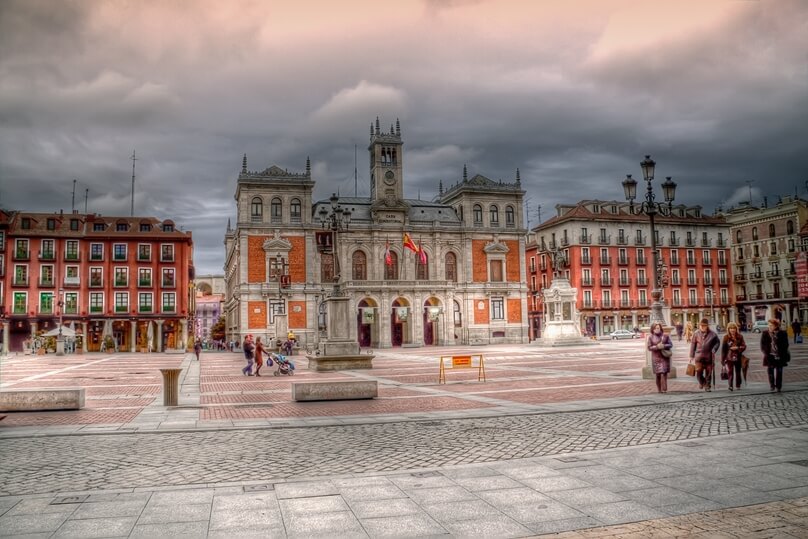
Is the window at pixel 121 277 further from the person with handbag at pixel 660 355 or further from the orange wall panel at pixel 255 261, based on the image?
the person with handbag at pixel 660 355

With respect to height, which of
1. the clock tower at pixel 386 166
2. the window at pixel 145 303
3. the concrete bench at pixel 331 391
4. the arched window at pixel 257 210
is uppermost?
the clock tower at pixel 386 166

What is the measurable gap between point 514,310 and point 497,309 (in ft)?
6.38

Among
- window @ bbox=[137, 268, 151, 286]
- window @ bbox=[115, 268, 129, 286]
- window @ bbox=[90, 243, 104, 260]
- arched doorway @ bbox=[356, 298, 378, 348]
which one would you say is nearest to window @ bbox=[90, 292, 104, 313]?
window @ bbox=[115, 268, 129, 286]

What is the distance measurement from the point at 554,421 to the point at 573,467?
3.92m

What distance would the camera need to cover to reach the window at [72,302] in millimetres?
60825

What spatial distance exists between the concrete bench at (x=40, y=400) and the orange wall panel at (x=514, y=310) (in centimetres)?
5611

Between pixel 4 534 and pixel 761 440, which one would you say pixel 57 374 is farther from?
pixel 761 440

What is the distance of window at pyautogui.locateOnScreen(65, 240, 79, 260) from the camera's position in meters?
61.7

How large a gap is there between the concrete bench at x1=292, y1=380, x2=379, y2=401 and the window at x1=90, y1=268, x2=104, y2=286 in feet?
176

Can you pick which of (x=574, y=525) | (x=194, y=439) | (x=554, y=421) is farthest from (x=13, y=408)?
(x=574, y=525)

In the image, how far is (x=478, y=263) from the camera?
222 ft

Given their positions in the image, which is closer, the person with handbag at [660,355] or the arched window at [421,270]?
the person with handbag at [660,355]

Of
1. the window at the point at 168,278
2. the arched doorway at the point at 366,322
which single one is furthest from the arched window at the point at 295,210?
the window at the point at 168,278

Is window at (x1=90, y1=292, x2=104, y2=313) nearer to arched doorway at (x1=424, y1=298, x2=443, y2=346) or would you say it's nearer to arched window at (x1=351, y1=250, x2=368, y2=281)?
arched window at (x1=351, y1=250, x2=368, y2=281)
